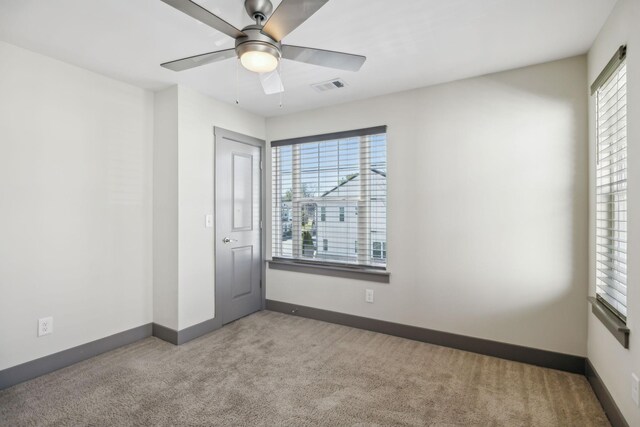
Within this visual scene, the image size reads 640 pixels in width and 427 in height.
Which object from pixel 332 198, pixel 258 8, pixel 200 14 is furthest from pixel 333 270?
pixel 200 14

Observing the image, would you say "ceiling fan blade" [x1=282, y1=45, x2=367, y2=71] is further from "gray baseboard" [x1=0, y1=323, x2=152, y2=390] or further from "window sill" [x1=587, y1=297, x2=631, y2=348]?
"gray baseboard" [x1=0, y1=323, x2=152, y2=390]

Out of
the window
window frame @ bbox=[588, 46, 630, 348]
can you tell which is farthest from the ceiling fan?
the window

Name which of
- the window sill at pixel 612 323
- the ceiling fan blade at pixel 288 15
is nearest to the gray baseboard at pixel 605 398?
the window sill at pixel 612 323

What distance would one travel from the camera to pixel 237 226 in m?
3.79

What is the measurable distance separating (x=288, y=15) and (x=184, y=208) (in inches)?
86.7

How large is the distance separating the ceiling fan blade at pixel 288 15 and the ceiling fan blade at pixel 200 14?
180 mm

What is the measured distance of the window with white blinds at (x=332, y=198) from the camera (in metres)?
3.53

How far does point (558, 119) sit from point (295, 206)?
8.87 ft

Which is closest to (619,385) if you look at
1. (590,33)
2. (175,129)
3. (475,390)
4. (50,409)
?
(475,390)

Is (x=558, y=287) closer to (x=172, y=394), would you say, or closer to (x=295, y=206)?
(x=295, y=206)

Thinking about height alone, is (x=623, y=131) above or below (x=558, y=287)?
above

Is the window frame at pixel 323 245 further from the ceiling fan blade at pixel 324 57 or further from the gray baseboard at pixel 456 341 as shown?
the ceiling fan blade at pixel 324 57

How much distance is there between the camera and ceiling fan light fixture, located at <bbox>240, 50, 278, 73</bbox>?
1.77 m

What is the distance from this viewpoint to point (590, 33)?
2240mm
